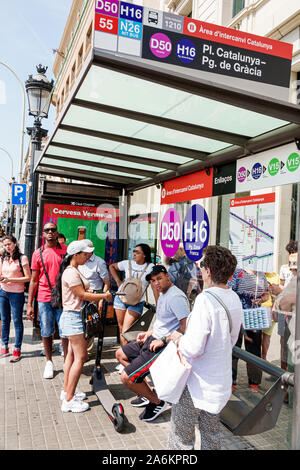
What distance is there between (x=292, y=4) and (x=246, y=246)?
7730 mm

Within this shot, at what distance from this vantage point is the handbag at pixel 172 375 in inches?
90.5

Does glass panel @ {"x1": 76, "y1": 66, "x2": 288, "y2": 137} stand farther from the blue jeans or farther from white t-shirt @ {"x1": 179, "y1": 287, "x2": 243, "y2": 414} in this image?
the blue jeans

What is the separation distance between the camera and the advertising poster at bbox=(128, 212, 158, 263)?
5.72m

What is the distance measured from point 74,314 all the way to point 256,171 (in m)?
2.32

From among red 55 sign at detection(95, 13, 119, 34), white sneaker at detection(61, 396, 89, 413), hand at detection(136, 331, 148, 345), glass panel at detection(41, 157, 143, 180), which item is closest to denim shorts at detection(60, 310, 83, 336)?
hand at detection(136, 331, 148, 345)

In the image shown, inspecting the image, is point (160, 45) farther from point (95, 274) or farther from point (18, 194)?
point (18, 194)

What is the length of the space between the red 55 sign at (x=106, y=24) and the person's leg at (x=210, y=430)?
141 inches

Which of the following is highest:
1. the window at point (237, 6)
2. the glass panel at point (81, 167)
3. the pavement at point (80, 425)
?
the window at point (237, 6)

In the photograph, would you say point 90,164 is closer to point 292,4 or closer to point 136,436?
point 136,436

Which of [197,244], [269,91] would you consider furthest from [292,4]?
[197,244]

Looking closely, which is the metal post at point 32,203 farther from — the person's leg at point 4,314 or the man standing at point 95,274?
the man standing at point 95,274

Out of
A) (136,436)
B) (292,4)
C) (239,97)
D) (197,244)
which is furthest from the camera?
(292,4)

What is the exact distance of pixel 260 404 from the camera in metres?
2.53

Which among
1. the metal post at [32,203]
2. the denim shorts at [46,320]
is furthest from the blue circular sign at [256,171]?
the metal post at [32,203]
